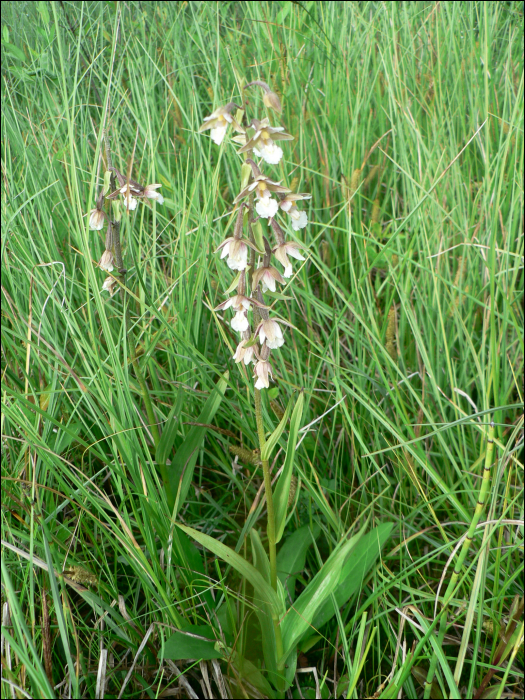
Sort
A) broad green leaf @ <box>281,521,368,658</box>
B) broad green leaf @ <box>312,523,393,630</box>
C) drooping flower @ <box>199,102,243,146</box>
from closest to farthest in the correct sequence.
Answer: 1. drooping flower @ <box>199,102,243,146</box>
2. broad green leaf @ <box>281,521,368,658</box>
3. broad green leaf @ <box>312,523,393,630</box>

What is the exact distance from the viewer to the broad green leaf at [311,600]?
47.4 inches

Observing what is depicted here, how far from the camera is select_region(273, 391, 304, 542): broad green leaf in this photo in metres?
1.18

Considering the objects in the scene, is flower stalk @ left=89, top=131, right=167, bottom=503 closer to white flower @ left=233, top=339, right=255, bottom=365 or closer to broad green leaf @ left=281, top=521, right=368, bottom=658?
white flower @ left=233, top=339, right=255, bottom=365

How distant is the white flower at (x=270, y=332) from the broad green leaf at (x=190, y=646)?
0.71m

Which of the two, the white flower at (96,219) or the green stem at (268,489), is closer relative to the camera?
the green stem at (268,489)

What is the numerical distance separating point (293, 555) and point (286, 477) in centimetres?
37

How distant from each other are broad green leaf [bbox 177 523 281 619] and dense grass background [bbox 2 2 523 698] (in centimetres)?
11

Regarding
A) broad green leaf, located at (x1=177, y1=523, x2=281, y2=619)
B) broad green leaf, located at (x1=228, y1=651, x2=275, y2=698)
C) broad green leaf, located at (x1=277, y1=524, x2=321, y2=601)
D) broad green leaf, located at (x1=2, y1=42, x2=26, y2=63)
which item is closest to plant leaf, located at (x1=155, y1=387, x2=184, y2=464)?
broad green leaf, located at (x1=177, y1=523, x2=281, y2=619)

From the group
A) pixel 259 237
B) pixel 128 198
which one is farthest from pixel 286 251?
pixel 128 198

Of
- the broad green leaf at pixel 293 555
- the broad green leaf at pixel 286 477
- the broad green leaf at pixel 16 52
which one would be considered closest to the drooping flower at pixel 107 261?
the broad green leaf at pixel 286 477

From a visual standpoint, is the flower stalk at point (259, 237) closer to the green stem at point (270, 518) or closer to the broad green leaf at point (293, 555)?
the green stem at point (270, 518)

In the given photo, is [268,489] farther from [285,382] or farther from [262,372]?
[285,382]

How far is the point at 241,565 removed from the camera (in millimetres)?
1141

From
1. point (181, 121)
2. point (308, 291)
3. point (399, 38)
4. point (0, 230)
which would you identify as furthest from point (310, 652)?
point (399, 38)
